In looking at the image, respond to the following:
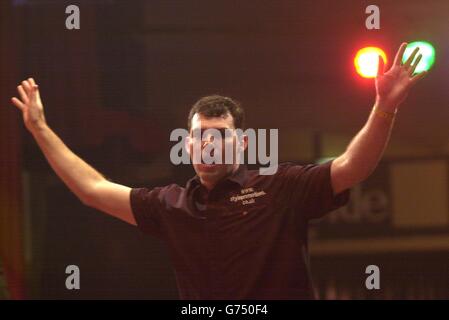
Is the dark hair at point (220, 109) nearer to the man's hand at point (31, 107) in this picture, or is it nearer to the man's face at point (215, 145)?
the man's face at point (215, 145)

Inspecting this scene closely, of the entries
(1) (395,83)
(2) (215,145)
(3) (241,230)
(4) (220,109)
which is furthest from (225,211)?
(1) (395,83)

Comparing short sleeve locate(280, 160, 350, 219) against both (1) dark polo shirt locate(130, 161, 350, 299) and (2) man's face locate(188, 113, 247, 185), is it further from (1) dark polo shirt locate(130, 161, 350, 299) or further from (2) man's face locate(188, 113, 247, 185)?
(2) man's face locate(188, 113, 247, 185)

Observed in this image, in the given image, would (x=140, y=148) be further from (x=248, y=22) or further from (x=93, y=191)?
(x=248, y=22)

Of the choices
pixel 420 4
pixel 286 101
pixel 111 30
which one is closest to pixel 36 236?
pixel 111 30

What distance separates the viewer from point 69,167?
6.50ft

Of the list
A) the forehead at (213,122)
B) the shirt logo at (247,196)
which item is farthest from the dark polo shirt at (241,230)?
the forehead at (213,122)

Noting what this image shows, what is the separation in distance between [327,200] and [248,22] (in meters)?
0.82

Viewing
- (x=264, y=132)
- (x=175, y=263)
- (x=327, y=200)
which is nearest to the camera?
(x=327, y=200)

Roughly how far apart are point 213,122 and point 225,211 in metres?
0.27

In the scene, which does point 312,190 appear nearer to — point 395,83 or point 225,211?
point 225,211

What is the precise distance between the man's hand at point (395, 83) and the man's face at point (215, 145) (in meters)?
0.50

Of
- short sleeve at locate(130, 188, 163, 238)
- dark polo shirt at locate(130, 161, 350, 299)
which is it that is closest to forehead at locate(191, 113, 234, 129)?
dark polo shirt at locate(130, 161, 350, 299)

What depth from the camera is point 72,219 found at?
2314mm

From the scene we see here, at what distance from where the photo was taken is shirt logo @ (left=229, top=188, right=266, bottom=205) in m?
1.90
